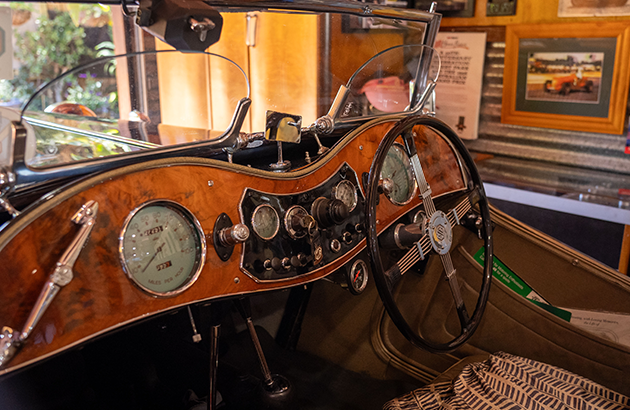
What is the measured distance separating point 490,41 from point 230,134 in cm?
266

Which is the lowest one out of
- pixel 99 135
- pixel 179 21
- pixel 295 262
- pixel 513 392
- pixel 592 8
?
pixel 513 392

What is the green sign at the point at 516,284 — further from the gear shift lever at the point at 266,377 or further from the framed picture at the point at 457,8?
the framed picture at the point at 457,8

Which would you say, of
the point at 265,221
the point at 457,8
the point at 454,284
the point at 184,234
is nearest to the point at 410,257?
the point at 454,284

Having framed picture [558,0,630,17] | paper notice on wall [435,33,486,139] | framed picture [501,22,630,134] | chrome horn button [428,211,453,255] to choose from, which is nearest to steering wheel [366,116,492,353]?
chrome horn button [428,211,453,255]

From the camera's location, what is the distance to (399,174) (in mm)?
1432

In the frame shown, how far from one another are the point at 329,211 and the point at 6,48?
72cm

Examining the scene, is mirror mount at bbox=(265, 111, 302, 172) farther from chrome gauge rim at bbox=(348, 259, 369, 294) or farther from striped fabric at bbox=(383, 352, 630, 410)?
striped fabric at bbox=(383, 352, 630, 410)

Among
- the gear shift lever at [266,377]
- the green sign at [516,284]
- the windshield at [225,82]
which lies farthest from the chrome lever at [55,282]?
the green sign at [516,284]

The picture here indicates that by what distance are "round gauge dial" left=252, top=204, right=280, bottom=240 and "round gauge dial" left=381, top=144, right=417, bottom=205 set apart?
1.14ft

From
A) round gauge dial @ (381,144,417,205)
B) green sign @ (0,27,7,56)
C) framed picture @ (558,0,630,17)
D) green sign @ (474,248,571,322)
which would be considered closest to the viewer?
→ green sign @ (0,27,7,56)

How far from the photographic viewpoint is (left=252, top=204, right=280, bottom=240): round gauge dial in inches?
44.6

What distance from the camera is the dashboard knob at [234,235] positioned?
103 centimetres

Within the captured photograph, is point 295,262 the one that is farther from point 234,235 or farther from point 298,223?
point 234,235

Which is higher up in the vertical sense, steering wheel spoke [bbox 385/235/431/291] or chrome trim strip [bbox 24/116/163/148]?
chrome trim strip [bbox 24/116/163/148]
